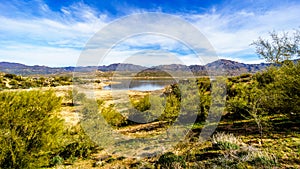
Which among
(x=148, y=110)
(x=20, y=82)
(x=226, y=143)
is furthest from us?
(x=20, y=82)

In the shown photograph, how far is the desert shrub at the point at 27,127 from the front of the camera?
5680mm

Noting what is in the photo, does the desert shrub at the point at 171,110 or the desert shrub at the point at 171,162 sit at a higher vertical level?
the desert shrub at the point at 171,110

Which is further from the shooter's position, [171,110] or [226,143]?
[171,110]

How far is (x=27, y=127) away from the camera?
601 cm

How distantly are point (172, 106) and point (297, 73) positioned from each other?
7.15 m

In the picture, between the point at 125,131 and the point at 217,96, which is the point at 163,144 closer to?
the point at 125,131

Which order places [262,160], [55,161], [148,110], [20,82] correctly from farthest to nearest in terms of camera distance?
[20,82] < [148,110] < [55,161] < [262,160]

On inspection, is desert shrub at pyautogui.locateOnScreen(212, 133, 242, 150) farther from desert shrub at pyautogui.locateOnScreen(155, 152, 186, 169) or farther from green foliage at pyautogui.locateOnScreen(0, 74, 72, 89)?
green foliage at pyautogui.locateOnScreen(0, 74, 72, 89)

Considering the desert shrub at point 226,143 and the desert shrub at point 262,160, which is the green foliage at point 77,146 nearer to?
the desert shrub at point 226,143

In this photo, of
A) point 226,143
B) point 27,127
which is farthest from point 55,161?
point 226,143

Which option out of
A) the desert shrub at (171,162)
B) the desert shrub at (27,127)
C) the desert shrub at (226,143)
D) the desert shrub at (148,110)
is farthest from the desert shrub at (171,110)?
the desert shrub at (27,127)

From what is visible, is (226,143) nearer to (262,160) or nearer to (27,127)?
(262,160)

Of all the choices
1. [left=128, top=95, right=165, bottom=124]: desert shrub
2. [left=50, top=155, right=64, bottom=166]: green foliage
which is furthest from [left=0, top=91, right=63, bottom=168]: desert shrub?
[left=128, top=95, right=165, bottom=124]: desert shrub

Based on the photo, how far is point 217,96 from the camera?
14.4 m
